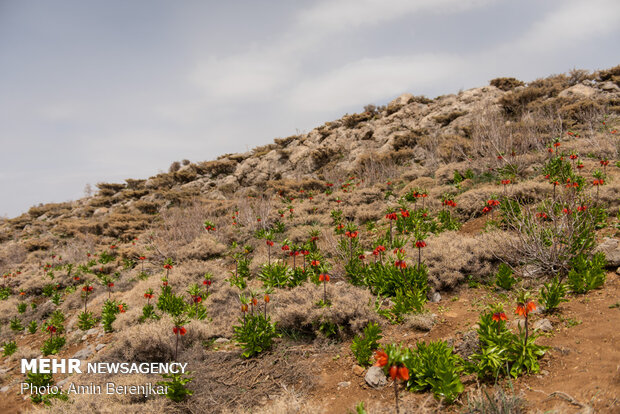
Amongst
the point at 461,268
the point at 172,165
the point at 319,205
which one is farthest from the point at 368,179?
the point at 172,165

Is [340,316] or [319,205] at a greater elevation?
[319,205]

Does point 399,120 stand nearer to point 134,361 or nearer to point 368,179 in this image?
point 368,179

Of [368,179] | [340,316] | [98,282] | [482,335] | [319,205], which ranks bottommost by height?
[98,282]

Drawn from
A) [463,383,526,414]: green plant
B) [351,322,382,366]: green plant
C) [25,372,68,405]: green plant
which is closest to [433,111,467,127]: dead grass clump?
[351,322,382,366]: green plant

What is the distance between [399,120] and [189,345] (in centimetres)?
2774

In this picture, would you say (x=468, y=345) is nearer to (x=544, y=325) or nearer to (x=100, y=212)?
(x=544, y=325)

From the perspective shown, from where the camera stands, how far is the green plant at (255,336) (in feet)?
16.2

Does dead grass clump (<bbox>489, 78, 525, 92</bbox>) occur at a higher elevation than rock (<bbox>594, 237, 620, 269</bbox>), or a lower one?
higher

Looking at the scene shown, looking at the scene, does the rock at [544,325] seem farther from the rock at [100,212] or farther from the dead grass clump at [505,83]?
A: the rock at [100,212]

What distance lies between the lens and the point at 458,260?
6.28 metres

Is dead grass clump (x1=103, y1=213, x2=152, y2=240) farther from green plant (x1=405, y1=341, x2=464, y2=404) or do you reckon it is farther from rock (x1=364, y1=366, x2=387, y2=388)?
green plant (x1=405, y1=341, x2=464, y2=404)

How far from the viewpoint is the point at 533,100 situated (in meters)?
21.9

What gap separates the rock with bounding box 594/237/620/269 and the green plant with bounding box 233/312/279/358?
18.7ft

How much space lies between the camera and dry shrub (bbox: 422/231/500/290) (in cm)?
609
